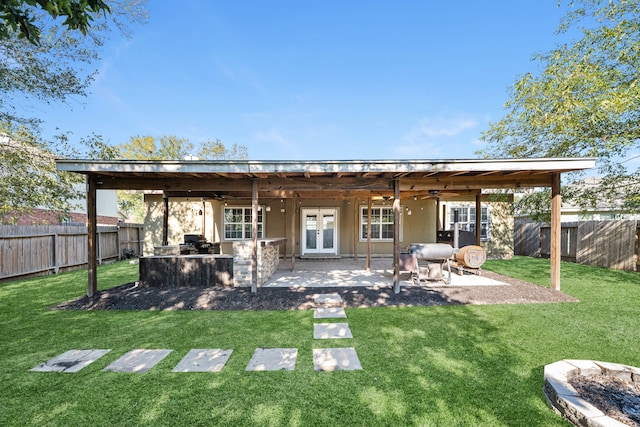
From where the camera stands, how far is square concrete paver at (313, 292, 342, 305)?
527 cm

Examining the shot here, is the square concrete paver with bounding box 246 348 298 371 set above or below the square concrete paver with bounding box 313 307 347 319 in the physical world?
above

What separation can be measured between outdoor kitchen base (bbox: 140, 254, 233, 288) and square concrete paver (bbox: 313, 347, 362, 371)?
3.76 m

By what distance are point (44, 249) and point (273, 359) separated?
9213 mm

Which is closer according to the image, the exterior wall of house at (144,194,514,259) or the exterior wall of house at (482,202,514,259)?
the exterior wall of house at (144,194,514,259)

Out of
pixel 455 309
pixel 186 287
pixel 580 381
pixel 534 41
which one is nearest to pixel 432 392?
pixel 580 381

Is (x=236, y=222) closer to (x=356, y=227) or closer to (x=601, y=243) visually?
(x=356, y=227)

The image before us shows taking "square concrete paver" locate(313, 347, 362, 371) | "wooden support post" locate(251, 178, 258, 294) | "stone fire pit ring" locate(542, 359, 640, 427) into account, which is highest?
"wooden support post" locate(251, 178, 258, 294)

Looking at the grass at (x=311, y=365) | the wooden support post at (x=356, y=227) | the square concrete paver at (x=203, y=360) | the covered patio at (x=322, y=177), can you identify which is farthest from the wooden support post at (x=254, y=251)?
the wooden support post at (x=356, y=227)

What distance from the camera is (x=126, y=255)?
12.3 meters

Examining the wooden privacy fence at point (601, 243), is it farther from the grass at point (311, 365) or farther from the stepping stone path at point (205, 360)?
the stepping stone path at point (205, 360)

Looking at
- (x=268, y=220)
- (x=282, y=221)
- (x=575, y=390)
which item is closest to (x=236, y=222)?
(x=268, y=220)

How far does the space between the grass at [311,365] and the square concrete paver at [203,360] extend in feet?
0.33

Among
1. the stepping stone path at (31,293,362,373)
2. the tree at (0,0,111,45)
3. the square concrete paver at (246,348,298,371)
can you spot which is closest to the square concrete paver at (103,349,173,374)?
the stepping stone path at (31,293,362,373)

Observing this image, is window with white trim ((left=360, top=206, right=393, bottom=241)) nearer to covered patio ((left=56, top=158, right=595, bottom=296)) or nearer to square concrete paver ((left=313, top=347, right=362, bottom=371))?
covered patio ((left=56, top=158, right=595, bottom=296))
